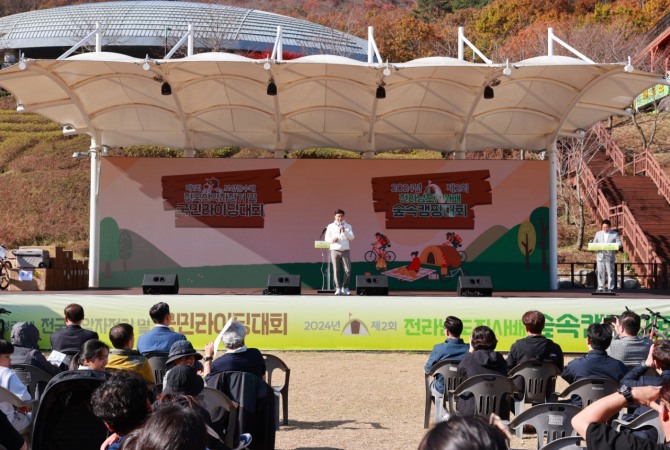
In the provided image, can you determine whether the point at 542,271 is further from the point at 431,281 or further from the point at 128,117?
the point at 128,117

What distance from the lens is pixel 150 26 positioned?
48.6 meters

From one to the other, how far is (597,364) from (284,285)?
8.29 meters

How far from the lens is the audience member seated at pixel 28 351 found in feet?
19.8

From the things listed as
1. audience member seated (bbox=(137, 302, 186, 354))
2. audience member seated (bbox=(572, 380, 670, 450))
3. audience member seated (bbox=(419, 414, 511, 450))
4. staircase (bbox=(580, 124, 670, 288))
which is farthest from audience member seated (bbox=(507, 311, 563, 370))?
staircase (bbox=(580, 124, 670, 288))

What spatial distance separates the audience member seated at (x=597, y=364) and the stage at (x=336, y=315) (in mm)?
5607

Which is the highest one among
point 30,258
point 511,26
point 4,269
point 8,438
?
point 511,26

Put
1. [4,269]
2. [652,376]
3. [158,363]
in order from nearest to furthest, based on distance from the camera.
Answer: [652,376], [158,363], [4,269]

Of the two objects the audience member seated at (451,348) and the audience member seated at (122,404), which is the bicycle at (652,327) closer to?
the audience member seated at (451,348)

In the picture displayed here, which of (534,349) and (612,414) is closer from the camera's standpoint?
(612,414)

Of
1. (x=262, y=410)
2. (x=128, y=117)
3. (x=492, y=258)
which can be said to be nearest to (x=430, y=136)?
(x=492, y=258)

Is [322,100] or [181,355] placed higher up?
[322,100]

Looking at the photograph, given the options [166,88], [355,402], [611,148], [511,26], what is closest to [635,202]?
[611,148]

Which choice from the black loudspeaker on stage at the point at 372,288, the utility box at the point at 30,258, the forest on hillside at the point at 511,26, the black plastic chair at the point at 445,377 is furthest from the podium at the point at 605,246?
the forest on hillside at the point at 511,26

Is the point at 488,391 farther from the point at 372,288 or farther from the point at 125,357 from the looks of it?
the point at 372,288
